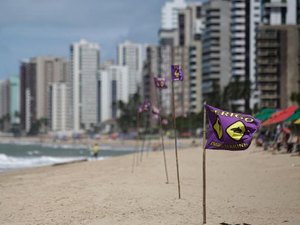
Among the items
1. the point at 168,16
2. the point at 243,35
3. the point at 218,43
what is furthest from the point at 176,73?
the point at 168,16

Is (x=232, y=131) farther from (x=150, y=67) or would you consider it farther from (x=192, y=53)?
(x=150, y=67)

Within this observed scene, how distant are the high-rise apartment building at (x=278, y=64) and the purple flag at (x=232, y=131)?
81.1m

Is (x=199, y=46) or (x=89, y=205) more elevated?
(x=199, y=46)

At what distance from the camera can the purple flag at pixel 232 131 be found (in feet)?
31.5

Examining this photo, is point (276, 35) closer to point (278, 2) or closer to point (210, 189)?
point (278, 2)

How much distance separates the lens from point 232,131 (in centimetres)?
959

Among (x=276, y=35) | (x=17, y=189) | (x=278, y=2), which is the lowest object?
(x=17, y=189)

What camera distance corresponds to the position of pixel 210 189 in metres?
15.4

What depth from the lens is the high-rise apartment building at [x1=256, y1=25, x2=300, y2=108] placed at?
88875 mm

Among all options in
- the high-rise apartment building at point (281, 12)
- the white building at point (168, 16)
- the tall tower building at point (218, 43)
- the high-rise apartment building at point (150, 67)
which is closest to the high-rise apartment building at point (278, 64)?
the high-rise apartment building at point (281, 12)

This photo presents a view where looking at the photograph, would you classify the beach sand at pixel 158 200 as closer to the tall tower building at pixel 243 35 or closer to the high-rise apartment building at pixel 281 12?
the high-rise apartment building at pixel 281 12

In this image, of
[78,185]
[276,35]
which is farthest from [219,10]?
[78,185]

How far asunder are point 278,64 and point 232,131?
84.3 meters

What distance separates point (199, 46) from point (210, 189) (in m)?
121
